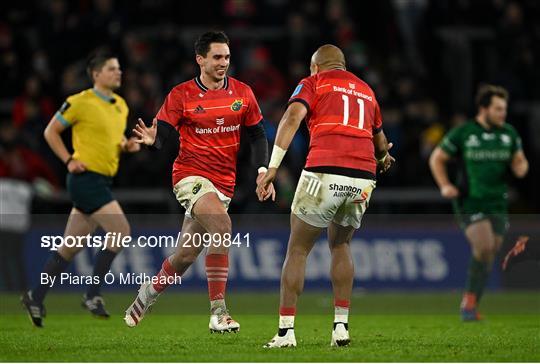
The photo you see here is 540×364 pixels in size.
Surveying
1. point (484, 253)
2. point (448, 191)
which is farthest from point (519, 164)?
point (484, 253)

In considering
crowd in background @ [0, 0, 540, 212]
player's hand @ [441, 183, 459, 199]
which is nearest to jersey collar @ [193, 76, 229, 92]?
player's hand @ [441, 183, 459, 199]

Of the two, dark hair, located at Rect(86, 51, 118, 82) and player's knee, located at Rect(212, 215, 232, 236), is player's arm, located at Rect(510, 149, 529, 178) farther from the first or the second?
dark hair, located at Rect(86, 51, 118, 82)

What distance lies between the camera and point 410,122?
64.9ft

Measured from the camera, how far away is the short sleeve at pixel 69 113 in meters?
13.2

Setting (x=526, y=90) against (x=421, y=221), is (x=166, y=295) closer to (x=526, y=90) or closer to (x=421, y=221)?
(x=421, y=221)

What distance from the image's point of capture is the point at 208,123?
439 inches

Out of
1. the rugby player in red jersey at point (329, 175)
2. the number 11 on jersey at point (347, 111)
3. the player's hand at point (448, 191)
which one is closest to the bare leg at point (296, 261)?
the rugby player in red jersey at point (329, 175)

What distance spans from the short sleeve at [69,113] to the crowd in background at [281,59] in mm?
5333

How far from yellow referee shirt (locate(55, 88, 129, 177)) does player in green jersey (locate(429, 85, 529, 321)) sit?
12.5 ft

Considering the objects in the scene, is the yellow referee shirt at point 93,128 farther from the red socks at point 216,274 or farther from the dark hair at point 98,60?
the red socks at point 216,274

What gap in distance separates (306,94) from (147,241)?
766cm

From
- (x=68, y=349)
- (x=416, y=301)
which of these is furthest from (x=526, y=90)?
(x=68, y=349)

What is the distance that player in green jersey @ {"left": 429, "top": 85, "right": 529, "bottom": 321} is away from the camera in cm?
1427

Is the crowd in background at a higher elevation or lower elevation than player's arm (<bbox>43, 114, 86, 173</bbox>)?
higher
